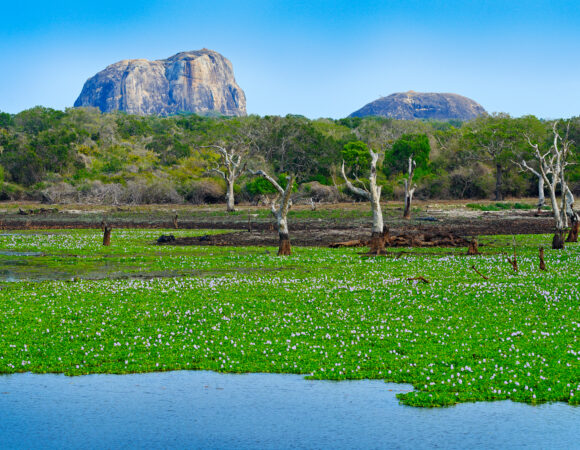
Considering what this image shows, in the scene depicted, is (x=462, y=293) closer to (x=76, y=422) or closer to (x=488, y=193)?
(x=76, y=422)

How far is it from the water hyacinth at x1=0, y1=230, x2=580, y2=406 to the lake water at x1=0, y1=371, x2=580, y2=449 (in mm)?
571

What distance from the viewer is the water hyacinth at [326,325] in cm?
1281

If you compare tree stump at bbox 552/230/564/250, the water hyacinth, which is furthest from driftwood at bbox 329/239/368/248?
tree stump at bbox 552/230/564/250

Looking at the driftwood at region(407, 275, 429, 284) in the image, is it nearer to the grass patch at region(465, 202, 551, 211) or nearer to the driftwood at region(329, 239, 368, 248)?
the driftwood at region(329, 239, 368, 248)

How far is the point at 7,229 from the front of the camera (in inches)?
2280

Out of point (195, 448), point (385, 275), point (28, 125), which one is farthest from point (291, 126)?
point (195, 448)

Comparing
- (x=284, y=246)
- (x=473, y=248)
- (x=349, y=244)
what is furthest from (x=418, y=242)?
(x=284, y=246)

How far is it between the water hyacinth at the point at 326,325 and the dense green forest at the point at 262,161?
2551 inches

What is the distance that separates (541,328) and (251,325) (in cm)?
752

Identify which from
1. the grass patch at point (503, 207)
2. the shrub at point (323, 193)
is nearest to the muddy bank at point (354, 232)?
the grass patch at point (503, 207)

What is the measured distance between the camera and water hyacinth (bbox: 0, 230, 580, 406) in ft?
42.0

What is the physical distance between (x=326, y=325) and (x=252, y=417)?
640 centimetres

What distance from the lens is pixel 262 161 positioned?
Answer: 109438 mm

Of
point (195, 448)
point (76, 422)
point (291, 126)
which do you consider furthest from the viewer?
point (291, 126)
